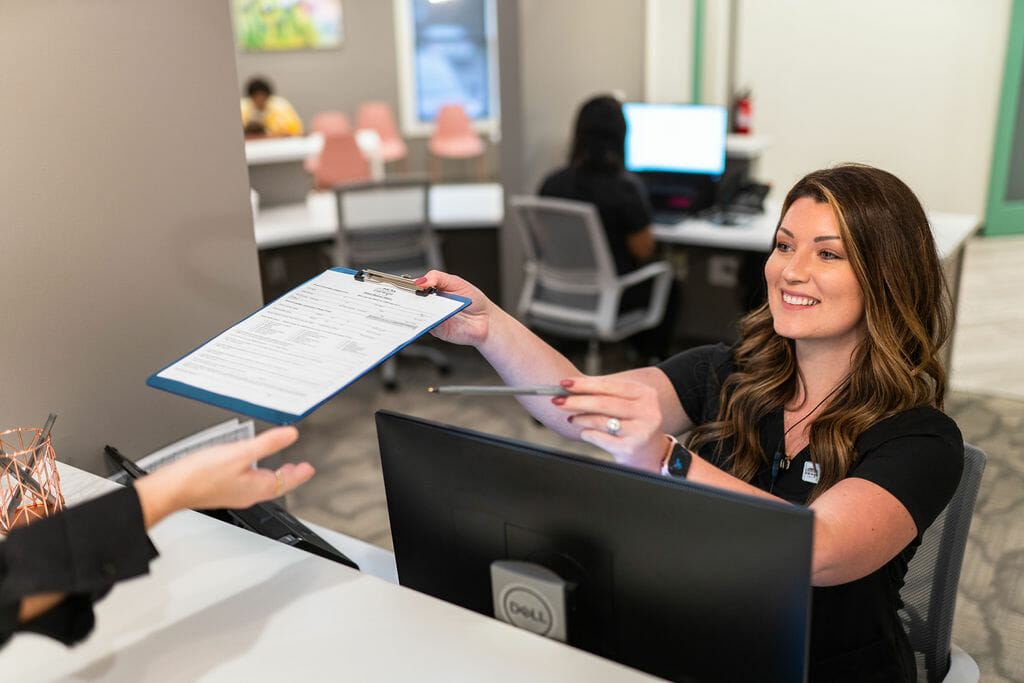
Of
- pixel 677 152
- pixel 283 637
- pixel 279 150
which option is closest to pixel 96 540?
pixel 283 637

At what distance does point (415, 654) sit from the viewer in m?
1.07

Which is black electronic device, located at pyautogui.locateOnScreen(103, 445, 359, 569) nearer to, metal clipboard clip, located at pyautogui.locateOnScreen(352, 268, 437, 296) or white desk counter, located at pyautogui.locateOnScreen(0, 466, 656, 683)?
white desk counter, located at pyautogui.locateOnScreen(0, 466, 656, 683)

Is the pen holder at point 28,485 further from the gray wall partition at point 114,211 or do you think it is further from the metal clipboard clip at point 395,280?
the metal clipboard clip at point 395,280

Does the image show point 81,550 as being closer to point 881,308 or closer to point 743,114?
point 881,308

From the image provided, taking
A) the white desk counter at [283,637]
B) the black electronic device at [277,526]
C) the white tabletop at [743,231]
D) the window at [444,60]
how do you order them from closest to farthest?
the white desk counter at [283,637], the black electronic device at [277,526], the white tabletop at [743,231], the window at [444,60]

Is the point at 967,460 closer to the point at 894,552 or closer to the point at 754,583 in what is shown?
the point at 894,552

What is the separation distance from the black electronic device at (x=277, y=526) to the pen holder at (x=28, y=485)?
0.15 m

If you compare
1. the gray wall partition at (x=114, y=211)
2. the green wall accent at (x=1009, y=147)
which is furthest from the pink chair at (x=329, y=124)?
the gray wall partition at (x=114, y=211)

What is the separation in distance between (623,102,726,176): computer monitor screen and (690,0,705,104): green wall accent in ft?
4.37

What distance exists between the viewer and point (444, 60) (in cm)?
873

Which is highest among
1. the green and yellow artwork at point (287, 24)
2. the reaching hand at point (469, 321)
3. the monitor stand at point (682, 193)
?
the green and yellow artwork at point (287, 24)

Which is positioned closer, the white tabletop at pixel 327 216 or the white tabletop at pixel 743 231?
the white tabletop at pixel 743 231

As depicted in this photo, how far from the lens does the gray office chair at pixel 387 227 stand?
158 inches

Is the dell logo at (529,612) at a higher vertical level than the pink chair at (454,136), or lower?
lower
